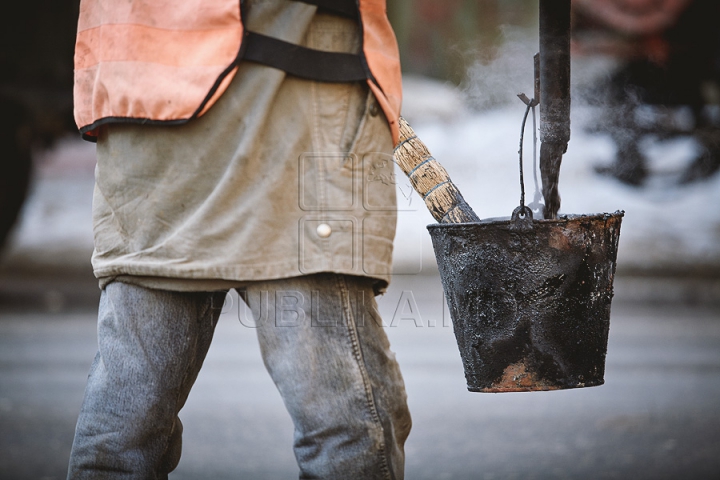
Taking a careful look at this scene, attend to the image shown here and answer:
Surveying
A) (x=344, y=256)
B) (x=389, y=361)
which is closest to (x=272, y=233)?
(x=344, y=256)

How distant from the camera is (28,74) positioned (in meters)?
8.01

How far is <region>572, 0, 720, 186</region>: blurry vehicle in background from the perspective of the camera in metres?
8.35

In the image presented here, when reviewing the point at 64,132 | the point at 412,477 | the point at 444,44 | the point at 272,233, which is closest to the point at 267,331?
the point at 272,233

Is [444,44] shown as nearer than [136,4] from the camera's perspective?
No

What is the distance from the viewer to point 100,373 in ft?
5.10

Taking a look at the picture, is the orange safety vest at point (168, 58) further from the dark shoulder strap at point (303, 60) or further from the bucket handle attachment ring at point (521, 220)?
the bucket handle attachment ring at point (521, 220)

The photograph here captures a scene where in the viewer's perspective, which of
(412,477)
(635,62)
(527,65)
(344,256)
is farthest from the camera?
(635,62)

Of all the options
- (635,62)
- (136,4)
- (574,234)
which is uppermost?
(635,62)

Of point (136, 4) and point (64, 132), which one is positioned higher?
point (64, 132)

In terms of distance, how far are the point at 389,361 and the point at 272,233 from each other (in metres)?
0.33

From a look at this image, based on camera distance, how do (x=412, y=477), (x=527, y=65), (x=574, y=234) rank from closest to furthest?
(x=574, y=234) < (x=412, y=477) < (x=527, y=65)

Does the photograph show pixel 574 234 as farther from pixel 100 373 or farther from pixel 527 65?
pixel 527 65

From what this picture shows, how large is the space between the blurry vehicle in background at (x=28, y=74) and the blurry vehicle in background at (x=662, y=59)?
5055 mm

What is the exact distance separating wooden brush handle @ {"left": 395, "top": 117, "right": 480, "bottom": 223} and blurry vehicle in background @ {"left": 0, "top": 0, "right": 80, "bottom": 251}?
6921 mm
